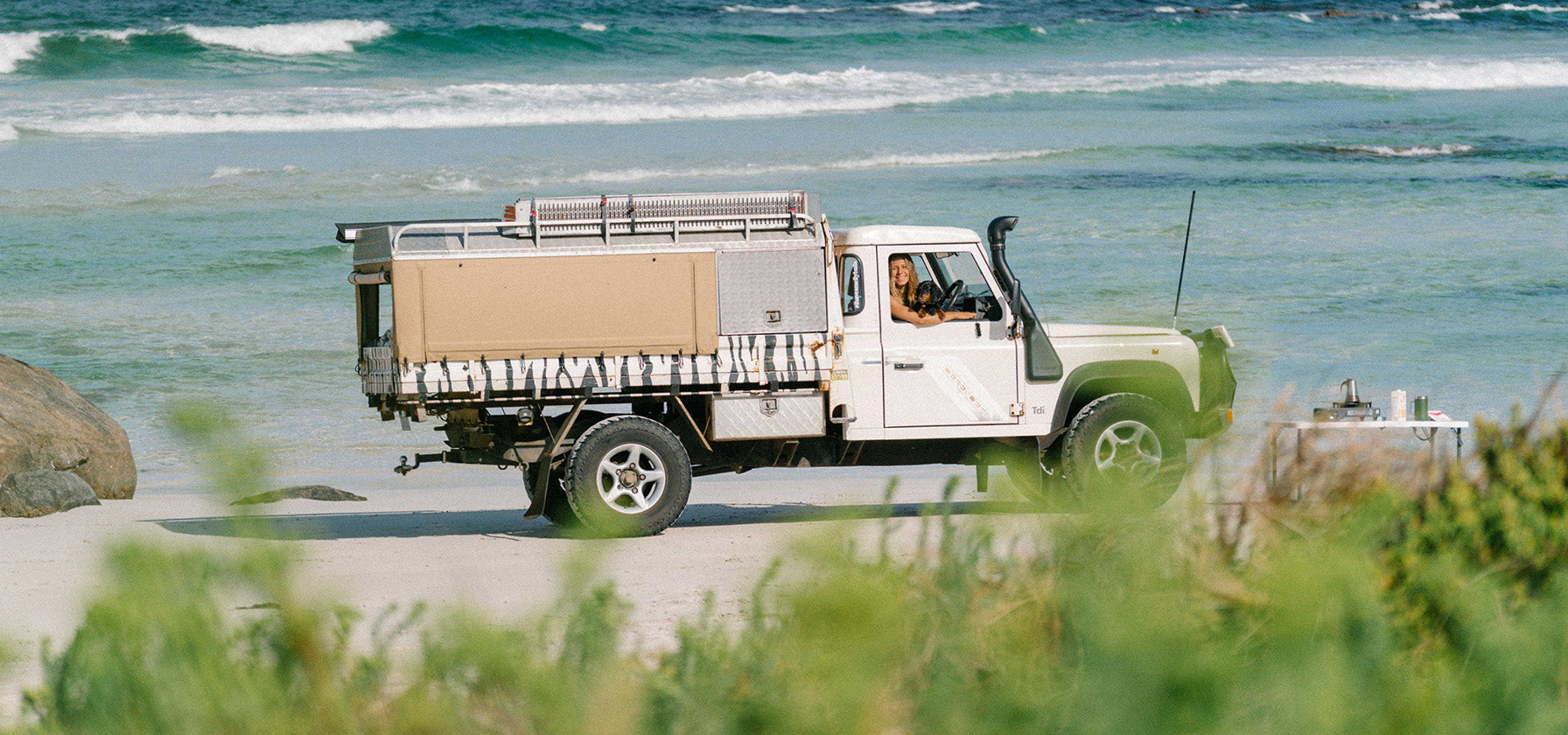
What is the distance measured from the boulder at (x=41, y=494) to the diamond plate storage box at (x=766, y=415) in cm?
467

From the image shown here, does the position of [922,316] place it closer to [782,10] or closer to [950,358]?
[950,358]

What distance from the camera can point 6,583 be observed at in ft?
27.5

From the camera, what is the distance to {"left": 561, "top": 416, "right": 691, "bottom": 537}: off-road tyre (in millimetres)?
9648

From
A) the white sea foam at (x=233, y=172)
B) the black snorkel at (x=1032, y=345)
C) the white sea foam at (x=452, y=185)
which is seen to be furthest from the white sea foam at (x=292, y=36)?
the black snorkel at (x=1032, y=345)

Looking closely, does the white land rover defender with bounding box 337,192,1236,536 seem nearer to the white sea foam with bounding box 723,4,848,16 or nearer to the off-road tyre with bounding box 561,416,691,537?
the off-road tyre with bounding box 561,416,691,537

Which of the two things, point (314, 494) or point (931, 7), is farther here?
point (931, 7)

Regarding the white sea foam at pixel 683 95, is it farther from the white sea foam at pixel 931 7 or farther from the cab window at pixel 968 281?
the cab window at pixel 968 281

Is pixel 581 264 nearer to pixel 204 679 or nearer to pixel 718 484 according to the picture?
pixel 718 484

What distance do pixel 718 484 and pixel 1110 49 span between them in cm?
4522

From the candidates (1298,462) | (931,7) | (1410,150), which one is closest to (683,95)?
(1410,150)

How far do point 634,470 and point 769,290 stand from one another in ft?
4.47

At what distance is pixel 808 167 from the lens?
3319cm

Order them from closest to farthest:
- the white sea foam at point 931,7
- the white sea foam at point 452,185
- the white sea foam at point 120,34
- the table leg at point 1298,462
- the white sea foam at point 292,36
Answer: the table leg at point 1298,462 < the white sea foam at point 452,185 < the white sea foam at point 120,34 < the white sea foam at point 292,36 < the white sea foam at point 931,7

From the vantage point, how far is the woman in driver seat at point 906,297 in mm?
9953
